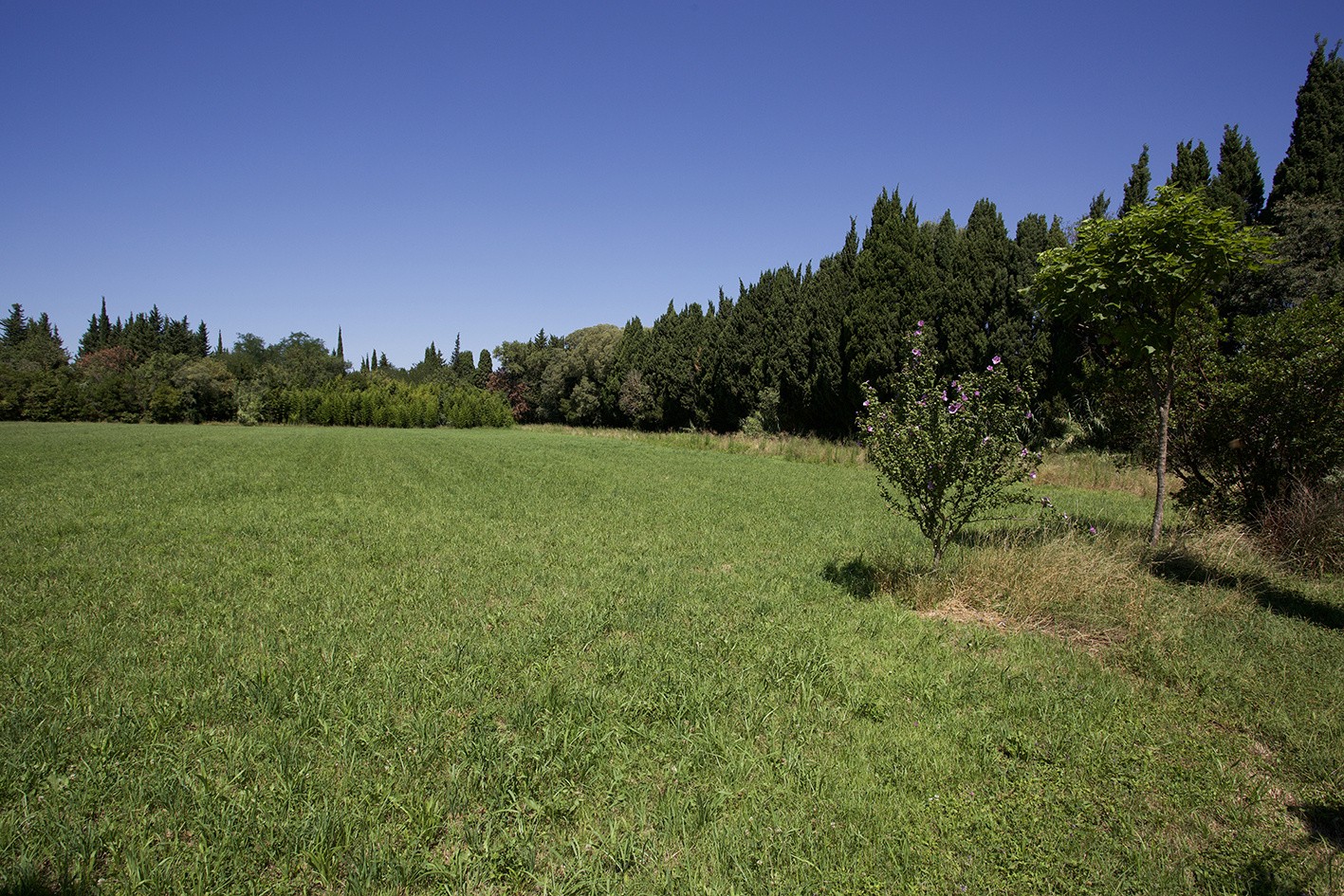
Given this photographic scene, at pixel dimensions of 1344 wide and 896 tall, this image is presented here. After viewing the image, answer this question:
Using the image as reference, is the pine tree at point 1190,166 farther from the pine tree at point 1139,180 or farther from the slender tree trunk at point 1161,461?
the slender tree trunk at point 1161,461

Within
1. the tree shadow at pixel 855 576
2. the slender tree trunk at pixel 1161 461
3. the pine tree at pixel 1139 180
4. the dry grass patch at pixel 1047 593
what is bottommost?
the tree shadow at pixel 855 576

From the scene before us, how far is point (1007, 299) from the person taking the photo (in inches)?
859

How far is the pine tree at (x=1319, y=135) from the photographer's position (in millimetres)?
19172

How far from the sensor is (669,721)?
11.9 feet

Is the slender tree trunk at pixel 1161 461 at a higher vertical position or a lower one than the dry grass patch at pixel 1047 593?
higher

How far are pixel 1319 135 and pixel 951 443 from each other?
83.3ft

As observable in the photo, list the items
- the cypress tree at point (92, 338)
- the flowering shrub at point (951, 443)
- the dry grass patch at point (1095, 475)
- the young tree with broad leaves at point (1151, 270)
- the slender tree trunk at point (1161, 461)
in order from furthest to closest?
the cypress tree at point (92, 338), the dry grass patch at point (1095, 475), the slender tree trunk at point (1161, 461), the young tree with broad leaves at point (1151, 270), the flowering shrub at point (951, 443)

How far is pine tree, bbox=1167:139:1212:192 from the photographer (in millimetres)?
20125

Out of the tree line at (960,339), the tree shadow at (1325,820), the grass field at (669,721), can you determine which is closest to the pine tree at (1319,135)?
the tree line at (960,339)

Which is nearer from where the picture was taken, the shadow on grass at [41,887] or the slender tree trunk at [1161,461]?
the shadow on grass at [41,887]

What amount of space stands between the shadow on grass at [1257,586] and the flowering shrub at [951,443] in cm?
249

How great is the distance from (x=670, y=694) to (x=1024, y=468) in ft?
13.9

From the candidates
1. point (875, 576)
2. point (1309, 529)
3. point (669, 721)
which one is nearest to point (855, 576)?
point (875, 576)

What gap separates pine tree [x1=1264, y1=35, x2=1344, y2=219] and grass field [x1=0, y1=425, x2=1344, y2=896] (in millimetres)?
21265
